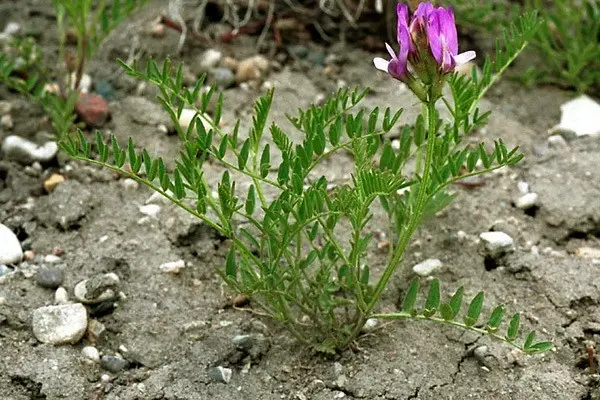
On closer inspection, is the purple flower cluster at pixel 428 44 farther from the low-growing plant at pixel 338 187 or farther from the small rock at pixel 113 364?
the small rock at pixel 113 364

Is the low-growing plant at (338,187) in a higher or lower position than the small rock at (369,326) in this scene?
higher

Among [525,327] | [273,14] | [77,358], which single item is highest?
[273,14]

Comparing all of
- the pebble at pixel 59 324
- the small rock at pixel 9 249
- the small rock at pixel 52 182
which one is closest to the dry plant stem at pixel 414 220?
the pebble at pixel 59 324

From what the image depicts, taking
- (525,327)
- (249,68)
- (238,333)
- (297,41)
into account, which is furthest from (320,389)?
(297,41)

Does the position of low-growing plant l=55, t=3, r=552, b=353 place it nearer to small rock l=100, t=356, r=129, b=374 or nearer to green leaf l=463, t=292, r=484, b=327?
green leaf l=463, t=292, r=484, b=327

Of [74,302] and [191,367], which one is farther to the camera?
[74,302]

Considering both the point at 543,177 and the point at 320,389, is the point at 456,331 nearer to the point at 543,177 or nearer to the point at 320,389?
the point at 320,389

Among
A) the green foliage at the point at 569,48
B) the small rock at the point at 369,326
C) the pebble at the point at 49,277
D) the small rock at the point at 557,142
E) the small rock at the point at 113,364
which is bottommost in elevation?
the small rock at the point at 113,364
